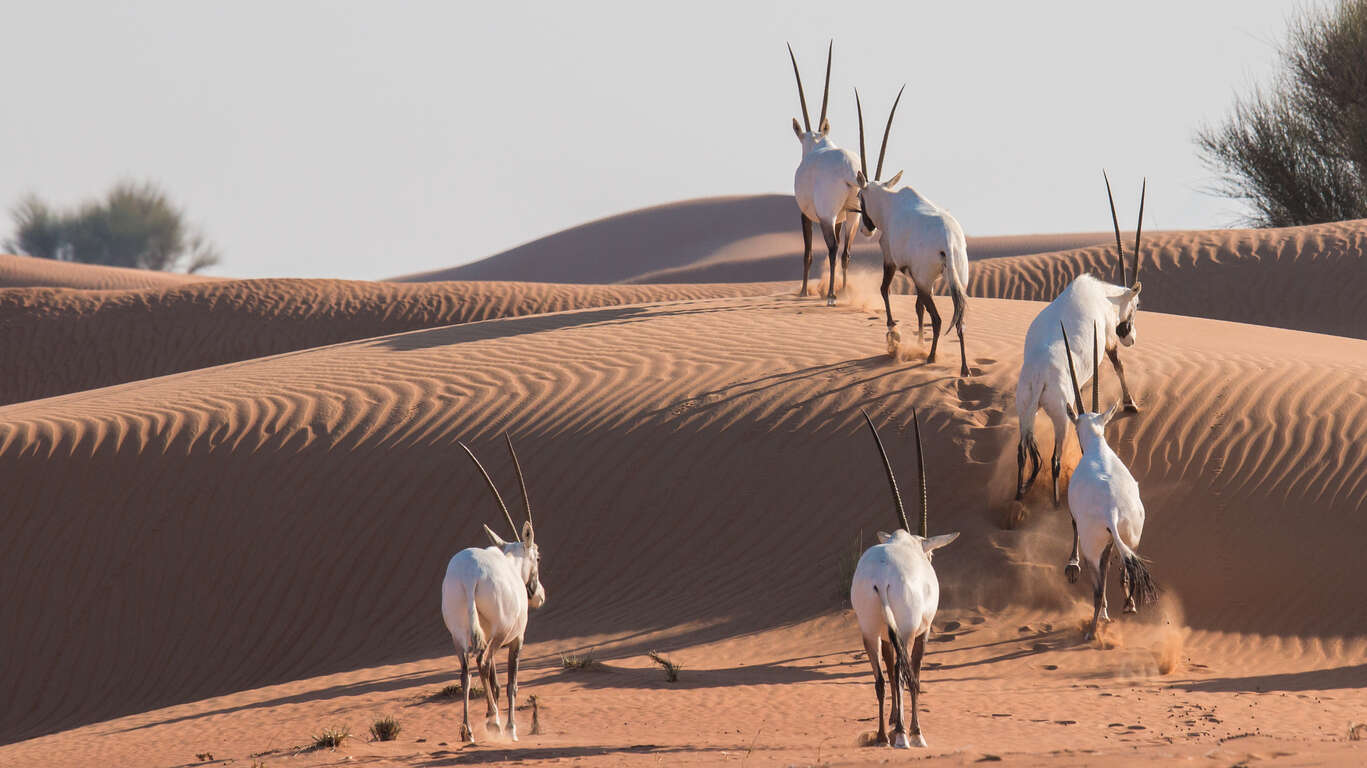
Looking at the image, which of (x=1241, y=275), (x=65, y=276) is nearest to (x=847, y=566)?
(x=1241, y=275)

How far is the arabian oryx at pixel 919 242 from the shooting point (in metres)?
11.9

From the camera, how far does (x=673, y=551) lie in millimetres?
11391

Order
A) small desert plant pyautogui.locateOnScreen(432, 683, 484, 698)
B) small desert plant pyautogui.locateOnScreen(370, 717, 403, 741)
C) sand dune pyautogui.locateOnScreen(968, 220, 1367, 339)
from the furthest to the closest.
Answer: sand dune pyautogui.locateOnScreen(968, 220, 1367, 339)
small desert plant pyautogui.locateOnScreen(432, 683, 484, 698)
small desert plant pyautogui.locateOnScreen(370, 717, 403, 741)

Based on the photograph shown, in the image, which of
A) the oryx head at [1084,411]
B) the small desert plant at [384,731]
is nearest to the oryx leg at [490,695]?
the small desert plant at [384,731]

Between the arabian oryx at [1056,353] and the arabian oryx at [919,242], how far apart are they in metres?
1.00

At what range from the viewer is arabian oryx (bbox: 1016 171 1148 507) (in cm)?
1034

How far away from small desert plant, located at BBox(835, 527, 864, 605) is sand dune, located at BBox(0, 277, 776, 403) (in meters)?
15.1

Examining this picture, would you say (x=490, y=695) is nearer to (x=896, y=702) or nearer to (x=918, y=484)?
(x=896, y=702)

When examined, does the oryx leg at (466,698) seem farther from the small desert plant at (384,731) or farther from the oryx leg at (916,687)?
the oryx leg at (916,687)

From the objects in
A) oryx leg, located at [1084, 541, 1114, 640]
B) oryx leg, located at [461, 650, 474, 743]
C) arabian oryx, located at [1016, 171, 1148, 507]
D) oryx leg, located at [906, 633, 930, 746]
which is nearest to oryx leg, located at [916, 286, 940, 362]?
arabian oryx, located at [1016, 171, 1148, 507]

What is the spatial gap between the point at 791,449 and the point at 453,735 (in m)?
5.24

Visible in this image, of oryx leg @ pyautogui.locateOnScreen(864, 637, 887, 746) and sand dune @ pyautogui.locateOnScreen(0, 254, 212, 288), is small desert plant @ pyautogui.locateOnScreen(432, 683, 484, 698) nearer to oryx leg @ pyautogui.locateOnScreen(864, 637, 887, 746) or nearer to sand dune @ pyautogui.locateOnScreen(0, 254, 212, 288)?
oryx leg @ pyautogui.locateOnScreen(864, 637, 887, 746)

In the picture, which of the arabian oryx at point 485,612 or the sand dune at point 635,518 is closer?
the arabian oryx at point 485,612

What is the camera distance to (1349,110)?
3241cm
